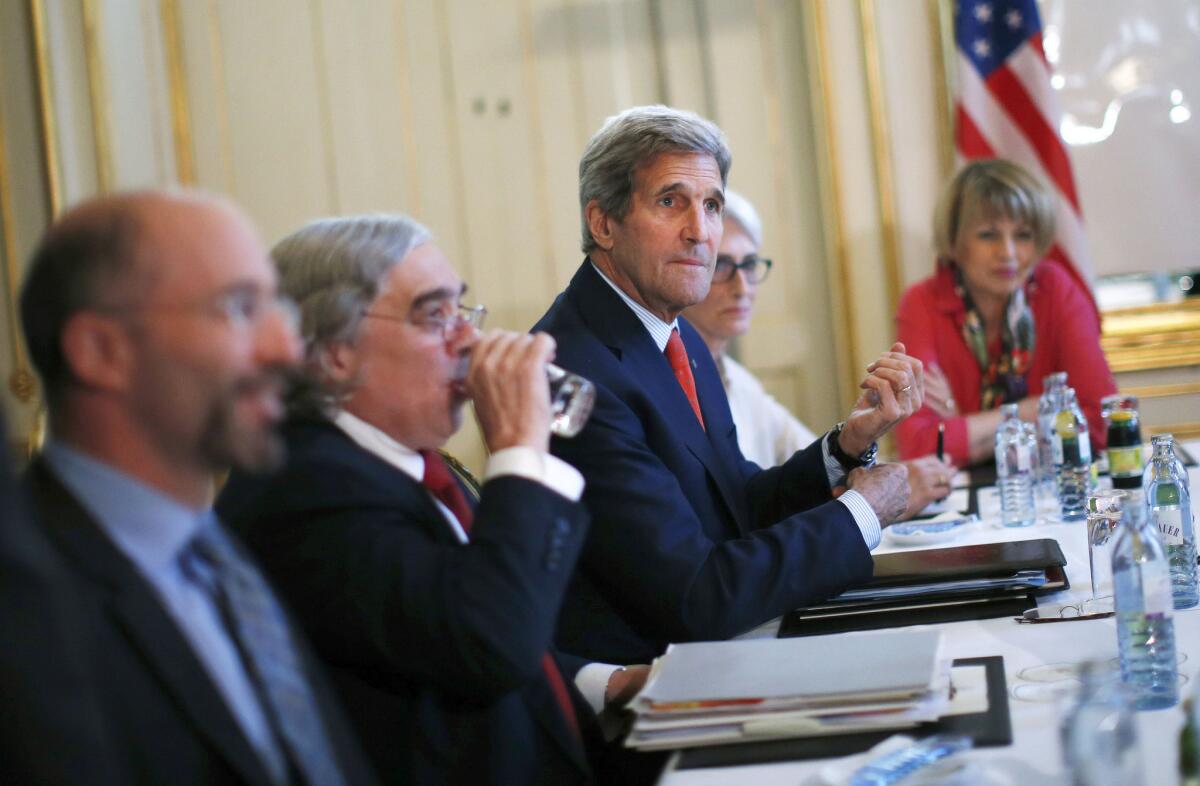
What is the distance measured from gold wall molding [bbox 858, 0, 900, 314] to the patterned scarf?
71cm

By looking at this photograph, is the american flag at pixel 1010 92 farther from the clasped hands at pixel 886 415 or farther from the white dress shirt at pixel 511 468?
the white dress shirt at pixel 511 468

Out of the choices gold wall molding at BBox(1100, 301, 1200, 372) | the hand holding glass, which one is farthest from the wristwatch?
gold wall molding at BBox(1100, 301, 1200, 372)

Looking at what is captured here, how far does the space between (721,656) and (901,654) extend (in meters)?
0.19

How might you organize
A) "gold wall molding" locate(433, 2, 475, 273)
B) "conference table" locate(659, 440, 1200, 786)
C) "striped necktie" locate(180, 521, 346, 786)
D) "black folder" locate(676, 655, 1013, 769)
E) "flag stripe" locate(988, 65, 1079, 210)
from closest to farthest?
"striped necktie" locate(180, 521, 346, 786) → "conference table" locate(659, 440, 1200, 786) → "black folder" locate(676, 655, 1013, 769) → "flag stripe" locate(988, 65, 1079, 210) → "gold wall molding" locate(433, 2, 475, 273)

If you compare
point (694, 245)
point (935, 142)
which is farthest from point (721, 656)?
point (935, 142)

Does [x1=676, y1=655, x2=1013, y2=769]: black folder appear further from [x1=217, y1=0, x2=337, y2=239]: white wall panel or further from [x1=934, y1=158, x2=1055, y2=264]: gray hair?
[x1=217, y1=0, x2=337, y2=239]: white wall panel

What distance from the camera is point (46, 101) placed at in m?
4.74

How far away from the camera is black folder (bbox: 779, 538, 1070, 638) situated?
1.68 metres

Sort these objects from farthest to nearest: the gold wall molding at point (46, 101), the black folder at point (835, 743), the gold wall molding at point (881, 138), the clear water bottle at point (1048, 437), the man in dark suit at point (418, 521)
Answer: the gold wall molding at point (46, 101) < the gold wall molding at point (881, 138) < the clear water bottle at point (1048, 437) < the man in dark suit at point (418, 521) < the black folder at point (835, 743)

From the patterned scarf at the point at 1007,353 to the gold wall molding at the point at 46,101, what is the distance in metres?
3.25

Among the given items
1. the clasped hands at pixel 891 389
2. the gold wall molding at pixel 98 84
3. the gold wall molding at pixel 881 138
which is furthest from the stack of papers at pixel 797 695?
the gold wall molding at pixel 98 84

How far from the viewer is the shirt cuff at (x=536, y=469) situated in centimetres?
139

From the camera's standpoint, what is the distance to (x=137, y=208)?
925mm

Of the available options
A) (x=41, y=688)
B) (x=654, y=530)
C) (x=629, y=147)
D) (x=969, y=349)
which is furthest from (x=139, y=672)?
(x=969, y=349)
